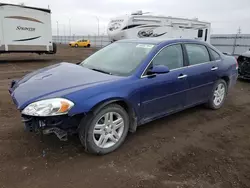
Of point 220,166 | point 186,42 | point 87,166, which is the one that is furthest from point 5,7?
point 220,166

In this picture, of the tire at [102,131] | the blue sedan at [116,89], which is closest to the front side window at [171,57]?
the blue sedan at [116,89]

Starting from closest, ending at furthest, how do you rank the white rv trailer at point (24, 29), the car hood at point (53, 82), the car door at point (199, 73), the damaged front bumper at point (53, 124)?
the damaged front bumper at point (53, 124) → the car hood at point (53, 82) → the car door at point (199, 73) → the white rv trailer at point (24, 29)

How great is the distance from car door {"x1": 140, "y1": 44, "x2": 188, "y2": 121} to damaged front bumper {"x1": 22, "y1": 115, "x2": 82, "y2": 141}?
1.12m

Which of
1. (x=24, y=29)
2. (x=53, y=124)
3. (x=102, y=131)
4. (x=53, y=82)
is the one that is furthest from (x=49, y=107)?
(x=24, y=29)

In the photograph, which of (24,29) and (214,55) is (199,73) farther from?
(24,29)

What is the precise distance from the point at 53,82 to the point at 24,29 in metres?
11.8

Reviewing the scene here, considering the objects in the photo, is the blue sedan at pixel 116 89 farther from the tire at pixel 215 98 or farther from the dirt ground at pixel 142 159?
the dirt ground at pixel 142 159

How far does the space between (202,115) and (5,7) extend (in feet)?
39.6

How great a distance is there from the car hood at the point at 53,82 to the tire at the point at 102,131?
16.3 inches

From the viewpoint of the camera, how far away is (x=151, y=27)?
1597 centimetres

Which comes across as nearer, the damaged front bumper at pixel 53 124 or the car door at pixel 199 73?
the damaged front bumper at pixel 53 124

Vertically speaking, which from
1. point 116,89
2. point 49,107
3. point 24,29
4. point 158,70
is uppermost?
point 24,29

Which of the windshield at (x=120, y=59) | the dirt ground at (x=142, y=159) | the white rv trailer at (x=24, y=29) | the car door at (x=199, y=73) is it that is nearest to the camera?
the dirt ground at (x=142, y=159)

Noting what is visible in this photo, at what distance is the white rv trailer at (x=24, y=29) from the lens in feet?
41.0
